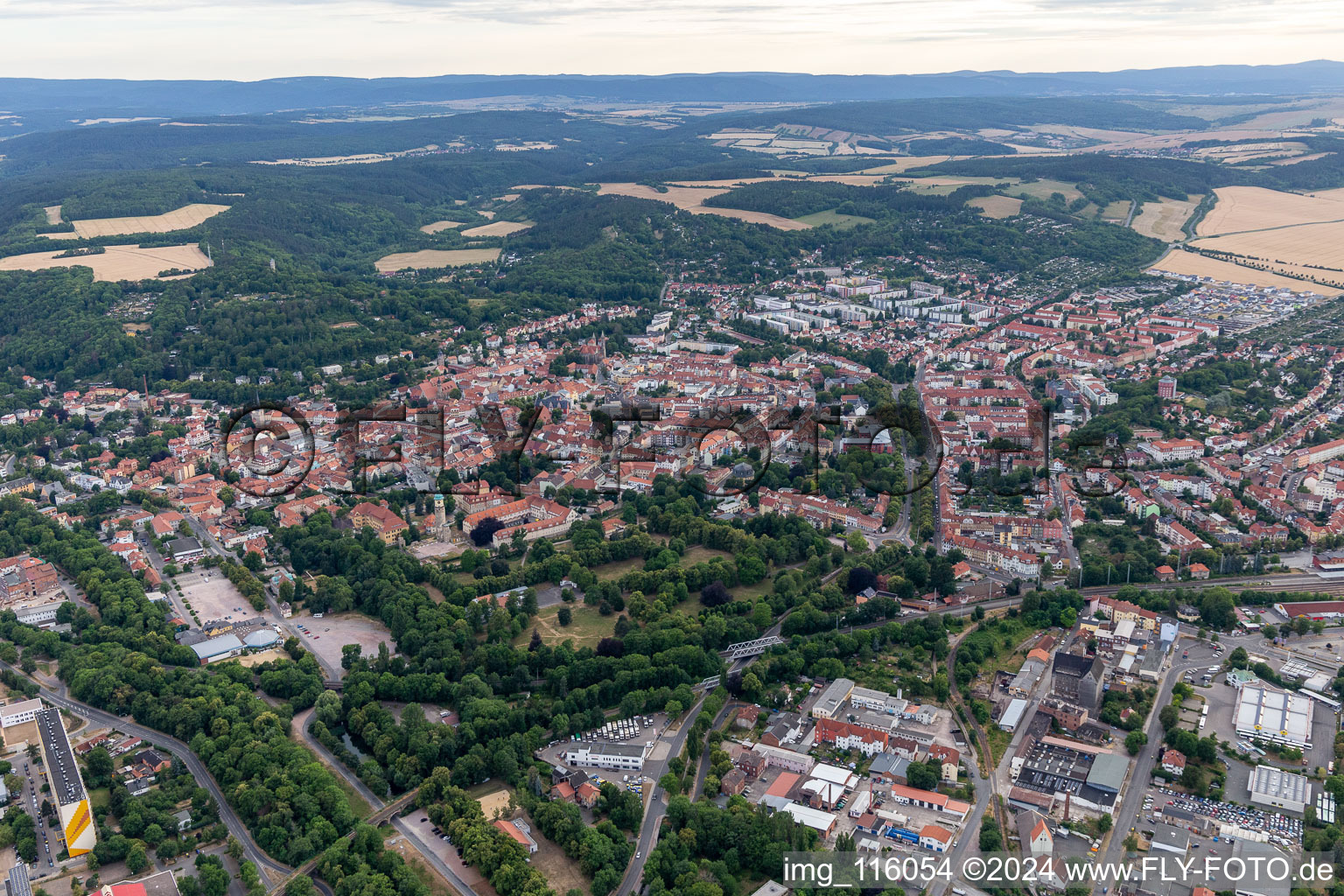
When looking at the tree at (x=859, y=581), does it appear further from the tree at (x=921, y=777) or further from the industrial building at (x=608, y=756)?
the industrial building at (x=608, y=756)

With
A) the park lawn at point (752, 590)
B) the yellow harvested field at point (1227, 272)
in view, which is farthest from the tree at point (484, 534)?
the yellow harvested field at point (1227, 272)

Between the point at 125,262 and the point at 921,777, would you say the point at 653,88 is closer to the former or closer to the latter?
the point at 125,262

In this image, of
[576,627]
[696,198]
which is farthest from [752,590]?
[696,198]

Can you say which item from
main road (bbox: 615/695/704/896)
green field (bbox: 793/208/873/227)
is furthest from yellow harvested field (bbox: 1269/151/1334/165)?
main road (bbox: 615/695/704/896)

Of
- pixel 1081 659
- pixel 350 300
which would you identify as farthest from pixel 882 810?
pixel 350 300

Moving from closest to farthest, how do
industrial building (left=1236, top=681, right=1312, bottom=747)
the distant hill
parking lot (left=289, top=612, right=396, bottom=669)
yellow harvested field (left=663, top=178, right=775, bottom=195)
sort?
1. industrial building (left=1236, top=681, right=1312, bottom=747)
2. parking lot (left=289, top=612, right=396, bottom=669)
3. yellow harvested field (left=663, top=178, right=775, bottom=195)
4. the distant hill

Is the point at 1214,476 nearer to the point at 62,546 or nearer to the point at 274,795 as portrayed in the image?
the point at 274,795

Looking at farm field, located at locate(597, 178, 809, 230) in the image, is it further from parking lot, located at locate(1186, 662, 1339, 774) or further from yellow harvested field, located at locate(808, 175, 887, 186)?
parking lot, located at locate(1186, 662, 1339, 774)
